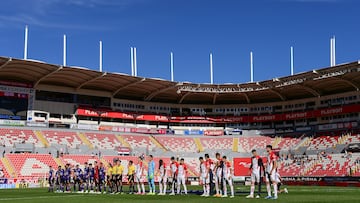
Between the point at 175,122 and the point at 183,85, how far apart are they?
9.65m

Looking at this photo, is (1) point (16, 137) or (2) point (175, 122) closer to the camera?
(1) point (16, 137)

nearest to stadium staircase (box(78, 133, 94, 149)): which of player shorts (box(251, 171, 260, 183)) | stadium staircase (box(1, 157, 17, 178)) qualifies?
stadium staircase (box(1, 157, 17, 178))

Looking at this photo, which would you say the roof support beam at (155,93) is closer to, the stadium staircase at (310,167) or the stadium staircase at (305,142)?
the stadium staircase at (305,142)

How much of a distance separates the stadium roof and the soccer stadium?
6.4 inches

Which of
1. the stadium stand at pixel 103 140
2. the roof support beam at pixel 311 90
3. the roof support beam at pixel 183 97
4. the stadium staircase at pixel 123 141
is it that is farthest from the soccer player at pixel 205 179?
the roof support beam at pixel 183 97

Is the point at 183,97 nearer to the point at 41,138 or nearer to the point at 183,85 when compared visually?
the point at 183,85

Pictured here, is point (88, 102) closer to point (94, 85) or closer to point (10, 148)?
point (94, 85)

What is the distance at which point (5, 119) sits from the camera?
61.3 meters

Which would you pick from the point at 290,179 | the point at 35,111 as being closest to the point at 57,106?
the point at 35,111

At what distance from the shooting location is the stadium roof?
199 feet

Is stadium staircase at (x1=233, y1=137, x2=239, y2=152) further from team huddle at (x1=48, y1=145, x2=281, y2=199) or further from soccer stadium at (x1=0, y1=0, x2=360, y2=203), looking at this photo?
team huddle at (x1=48, y1=145, x2=281, y2=199)

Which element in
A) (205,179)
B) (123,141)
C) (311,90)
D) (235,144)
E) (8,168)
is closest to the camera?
(205,179)

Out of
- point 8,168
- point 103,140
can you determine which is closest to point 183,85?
point 103,140

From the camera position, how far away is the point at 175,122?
7962 centimetres
